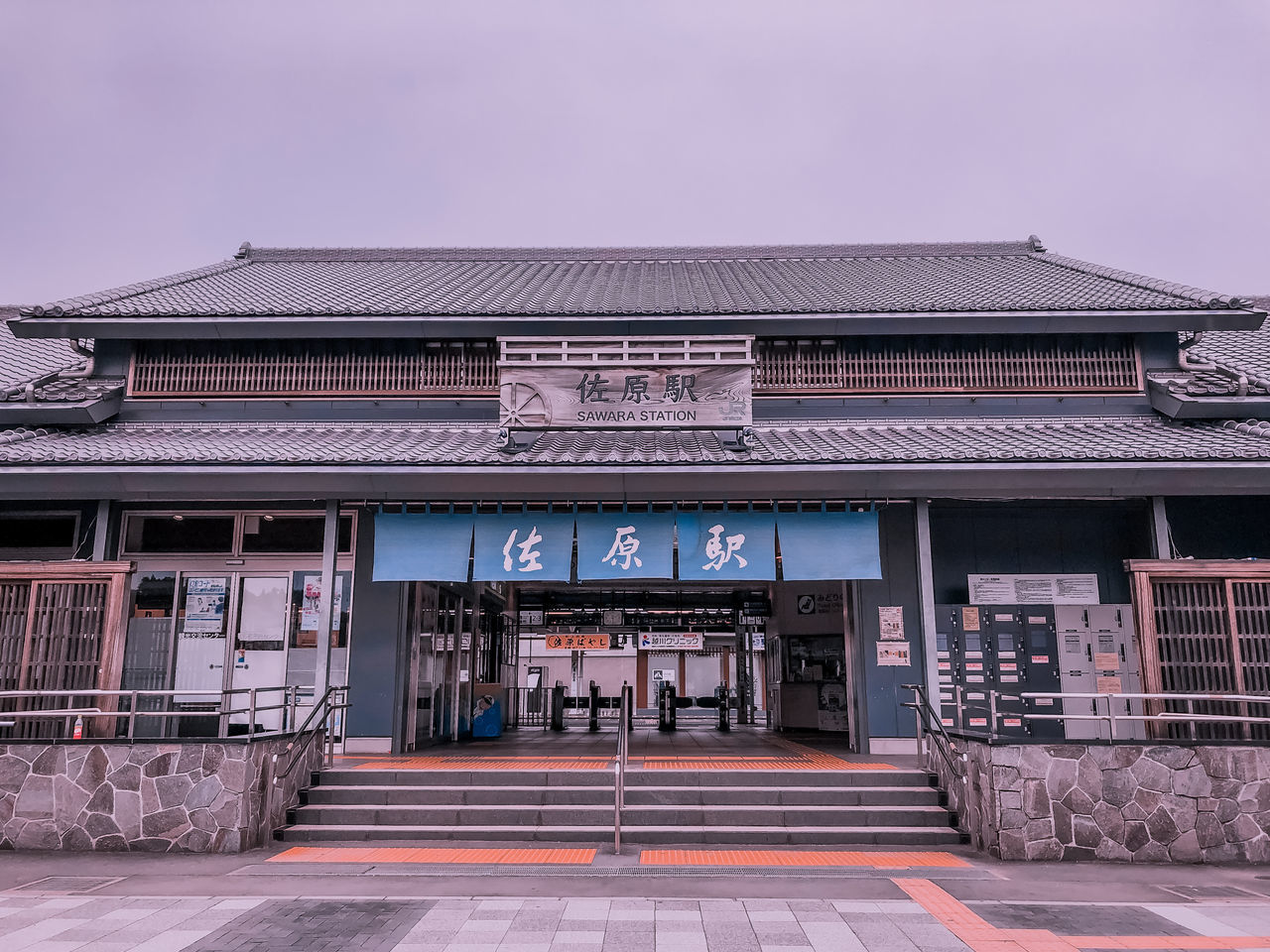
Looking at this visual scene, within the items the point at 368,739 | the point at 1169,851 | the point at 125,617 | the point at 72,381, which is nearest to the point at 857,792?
the point at 1169,851

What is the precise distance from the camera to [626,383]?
43.5ft

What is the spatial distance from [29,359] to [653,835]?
14.5 meters

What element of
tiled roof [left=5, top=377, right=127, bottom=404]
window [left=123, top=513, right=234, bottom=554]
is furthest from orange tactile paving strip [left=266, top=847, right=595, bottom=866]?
tiled roof [left=5, top=377, right=127, bottom=404]

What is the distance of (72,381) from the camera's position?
14320 millimetres

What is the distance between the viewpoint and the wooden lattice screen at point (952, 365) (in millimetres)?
13984

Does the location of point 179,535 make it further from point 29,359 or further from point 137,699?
point 29,359

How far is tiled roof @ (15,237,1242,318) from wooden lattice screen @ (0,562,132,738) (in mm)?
4749

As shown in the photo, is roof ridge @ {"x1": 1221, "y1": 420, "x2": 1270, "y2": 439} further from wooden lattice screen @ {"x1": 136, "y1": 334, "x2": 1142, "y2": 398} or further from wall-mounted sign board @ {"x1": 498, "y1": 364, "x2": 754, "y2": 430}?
wall-mounted sign board @ {"x1": 498, "y1": 364, "x2": 754, "y2": 430}

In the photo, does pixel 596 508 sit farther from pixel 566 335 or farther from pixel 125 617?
pixel 125 617

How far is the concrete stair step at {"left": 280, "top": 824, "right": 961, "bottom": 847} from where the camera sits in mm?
9578

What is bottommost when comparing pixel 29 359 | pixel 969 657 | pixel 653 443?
pixel 969 657

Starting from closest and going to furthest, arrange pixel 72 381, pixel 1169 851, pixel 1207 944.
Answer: pixel 1207 944, pixel 1169 851, pixel 72 381

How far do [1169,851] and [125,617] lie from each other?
38.6ft

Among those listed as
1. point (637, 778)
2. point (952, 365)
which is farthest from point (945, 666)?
point (637, 778)
